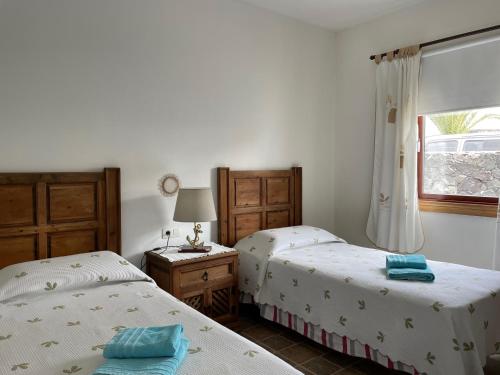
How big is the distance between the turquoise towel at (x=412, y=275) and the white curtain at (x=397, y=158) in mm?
1071

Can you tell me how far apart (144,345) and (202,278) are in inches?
57.5

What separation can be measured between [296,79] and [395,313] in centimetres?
247

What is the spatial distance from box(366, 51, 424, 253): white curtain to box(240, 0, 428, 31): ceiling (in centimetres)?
48

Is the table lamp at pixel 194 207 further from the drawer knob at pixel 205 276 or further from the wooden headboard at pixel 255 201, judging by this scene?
the wooden headboard at pixel 255 201

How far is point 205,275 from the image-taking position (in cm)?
285

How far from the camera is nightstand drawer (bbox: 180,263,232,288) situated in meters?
2.75

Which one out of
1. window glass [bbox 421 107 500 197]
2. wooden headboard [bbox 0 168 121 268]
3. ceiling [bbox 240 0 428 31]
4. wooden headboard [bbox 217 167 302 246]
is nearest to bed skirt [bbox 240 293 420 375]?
wooden headboard [bbox 217 167 302 246]

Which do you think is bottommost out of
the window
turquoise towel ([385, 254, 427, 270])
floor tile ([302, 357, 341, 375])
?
floor tile ([302, 357, 341, 375])

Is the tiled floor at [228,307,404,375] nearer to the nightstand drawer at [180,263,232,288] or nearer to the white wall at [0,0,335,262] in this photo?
the nightstand drawer at [180,263,232,288]

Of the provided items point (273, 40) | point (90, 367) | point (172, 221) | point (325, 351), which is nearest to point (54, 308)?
point (90, 367)

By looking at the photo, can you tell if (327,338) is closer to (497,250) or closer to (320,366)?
(320,366)

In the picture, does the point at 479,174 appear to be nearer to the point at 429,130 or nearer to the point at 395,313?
the point at 429,130

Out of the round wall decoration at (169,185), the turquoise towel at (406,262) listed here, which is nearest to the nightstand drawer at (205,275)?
the round wall decoration at (169,185)

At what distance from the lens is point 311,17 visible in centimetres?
377
